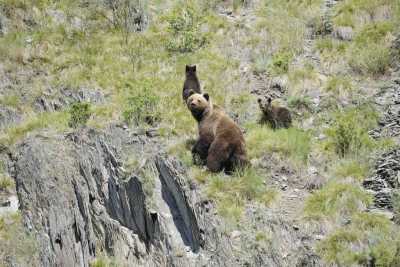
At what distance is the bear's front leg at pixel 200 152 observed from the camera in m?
10.7

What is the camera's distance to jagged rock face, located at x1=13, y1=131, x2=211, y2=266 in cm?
923

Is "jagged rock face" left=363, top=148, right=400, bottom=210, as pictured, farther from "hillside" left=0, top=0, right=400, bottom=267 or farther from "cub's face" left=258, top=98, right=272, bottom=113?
"cub's face" left=258, top=98, right=272, bottom=113

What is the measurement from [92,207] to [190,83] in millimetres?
4280

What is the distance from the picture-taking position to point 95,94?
13.8m

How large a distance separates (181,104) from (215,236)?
4768 millimetres

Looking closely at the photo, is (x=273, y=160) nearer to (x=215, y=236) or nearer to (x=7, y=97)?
(x=215, y=236)

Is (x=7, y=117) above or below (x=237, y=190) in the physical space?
below

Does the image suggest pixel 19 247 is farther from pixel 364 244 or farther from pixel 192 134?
pixel 364 244

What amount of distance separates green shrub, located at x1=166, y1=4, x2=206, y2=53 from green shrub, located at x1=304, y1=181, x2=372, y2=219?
6.71m

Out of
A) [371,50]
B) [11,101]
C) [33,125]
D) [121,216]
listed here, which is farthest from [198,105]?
[11,101]

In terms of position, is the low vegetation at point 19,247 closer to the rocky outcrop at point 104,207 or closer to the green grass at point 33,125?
the rocky outcrop at point 104,207

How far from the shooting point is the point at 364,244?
8.38 m

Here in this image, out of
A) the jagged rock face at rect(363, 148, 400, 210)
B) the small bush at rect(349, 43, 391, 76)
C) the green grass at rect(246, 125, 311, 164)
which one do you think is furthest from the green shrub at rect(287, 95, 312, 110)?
the jagged rock face at rect(363, 148, 400, 210)

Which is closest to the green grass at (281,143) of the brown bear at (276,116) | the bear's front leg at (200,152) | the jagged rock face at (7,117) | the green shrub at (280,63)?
the brown bear at (276,116)
